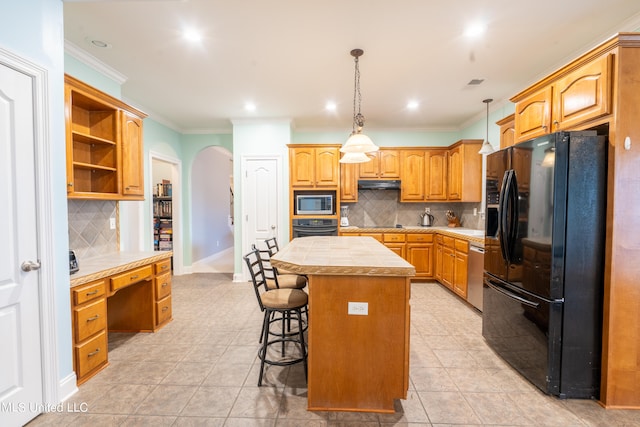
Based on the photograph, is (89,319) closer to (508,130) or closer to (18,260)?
(18,260)

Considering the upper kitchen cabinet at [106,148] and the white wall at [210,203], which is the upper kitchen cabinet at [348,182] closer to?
the white wall at [210,203]

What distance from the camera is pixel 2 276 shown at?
1533 millimetres

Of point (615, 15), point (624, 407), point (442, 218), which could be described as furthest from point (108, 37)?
point (442, 218)

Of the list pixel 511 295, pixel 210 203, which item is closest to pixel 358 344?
pixel 511 295

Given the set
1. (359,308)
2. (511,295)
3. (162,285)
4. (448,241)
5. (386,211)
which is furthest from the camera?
(386,211)

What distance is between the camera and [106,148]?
108 inches

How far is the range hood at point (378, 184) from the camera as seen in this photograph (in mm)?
4898

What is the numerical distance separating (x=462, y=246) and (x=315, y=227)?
2.13 metres

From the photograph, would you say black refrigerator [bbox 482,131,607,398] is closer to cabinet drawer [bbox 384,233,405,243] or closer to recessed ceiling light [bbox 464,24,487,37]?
recessed ceiling light [bbox 464,24,487,37]

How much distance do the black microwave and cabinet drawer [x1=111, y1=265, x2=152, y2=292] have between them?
2.40 metres

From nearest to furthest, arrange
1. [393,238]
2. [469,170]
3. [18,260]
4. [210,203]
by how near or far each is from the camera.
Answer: [18,260] → [469,170] → [393,238] → [210,203]

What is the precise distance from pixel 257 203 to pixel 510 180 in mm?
Result: 3606

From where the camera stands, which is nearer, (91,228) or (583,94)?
(583,94)

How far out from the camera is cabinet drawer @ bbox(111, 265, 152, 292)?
2297mm
